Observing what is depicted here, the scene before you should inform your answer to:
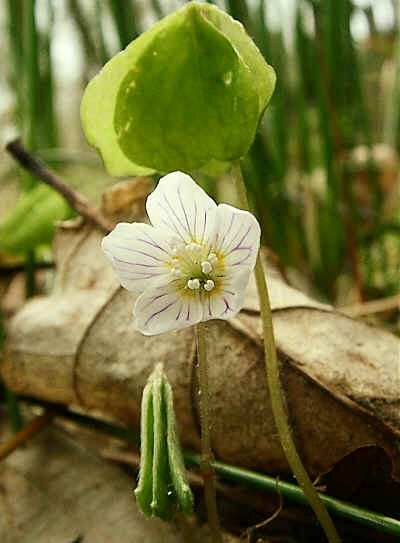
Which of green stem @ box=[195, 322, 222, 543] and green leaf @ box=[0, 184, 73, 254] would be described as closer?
green stem @ box=[195, 322, 222, 543]

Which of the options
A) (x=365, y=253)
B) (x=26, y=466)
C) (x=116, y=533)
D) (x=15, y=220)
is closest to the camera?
(x=116, y=533)

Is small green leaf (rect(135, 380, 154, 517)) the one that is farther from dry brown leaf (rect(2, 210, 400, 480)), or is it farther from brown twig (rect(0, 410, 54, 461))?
brown twig (rect(0, 410, 54, 461))

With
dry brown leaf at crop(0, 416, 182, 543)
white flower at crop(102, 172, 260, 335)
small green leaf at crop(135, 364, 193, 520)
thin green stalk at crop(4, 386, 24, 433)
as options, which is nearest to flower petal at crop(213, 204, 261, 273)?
white flower at crop(102, 172, 260, 335)

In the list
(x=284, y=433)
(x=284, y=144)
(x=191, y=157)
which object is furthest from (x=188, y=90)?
(x=284, y=144)

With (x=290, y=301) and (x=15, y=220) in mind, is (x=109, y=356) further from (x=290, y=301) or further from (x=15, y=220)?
(x=15, y=220)

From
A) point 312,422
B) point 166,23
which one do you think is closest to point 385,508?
point 312,422

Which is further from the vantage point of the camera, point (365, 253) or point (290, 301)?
point (365, 253)
